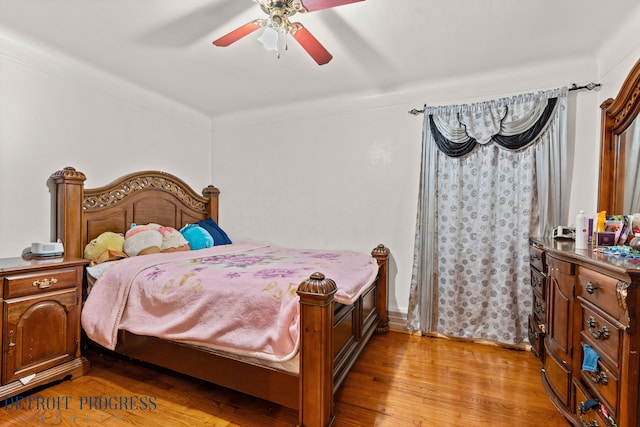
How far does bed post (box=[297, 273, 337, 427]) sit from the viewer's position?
1.49 metres

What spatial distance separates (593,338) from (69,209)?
3.60 m

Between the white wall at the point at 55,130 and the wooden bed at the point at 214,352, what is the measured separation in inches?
5.9

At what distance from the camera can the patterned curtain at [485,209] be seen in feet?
8.48

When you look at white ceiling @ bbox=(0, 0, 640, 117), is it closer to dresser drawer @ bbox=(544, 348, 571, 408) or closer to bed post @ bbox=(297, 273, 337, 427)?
bed post @ bbox=(297, 273, 337, 427)

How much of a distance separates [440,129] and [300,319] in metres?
2.32

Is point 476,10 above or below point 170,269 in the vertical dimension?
above

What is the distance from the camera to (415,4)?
188cm

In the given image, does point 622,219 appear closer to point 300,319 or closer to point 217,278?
point 300,319

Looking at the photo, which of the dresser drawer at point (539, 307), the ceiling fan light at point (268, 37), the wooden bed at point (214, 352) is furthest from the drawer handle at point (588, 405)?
the ceiling fan light at point (268, 37)

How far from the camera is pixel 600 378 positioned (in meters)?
1.34

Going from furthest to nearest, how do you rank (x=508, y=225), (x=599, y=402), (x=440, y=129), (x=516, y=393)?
(x=440, y=129) < (x=508, y=225) < (x=516, y=393) < (x=599, y=402)

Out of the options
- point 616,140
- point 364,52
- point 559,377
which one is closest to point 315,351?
point 559,377

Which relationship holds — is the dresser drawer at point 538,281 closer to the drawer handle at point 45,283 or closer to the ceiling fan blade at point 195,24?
the ceiling fan blade at point 195,24

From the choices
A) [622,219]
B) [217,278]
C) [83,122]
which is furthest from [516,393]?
[83,122]
